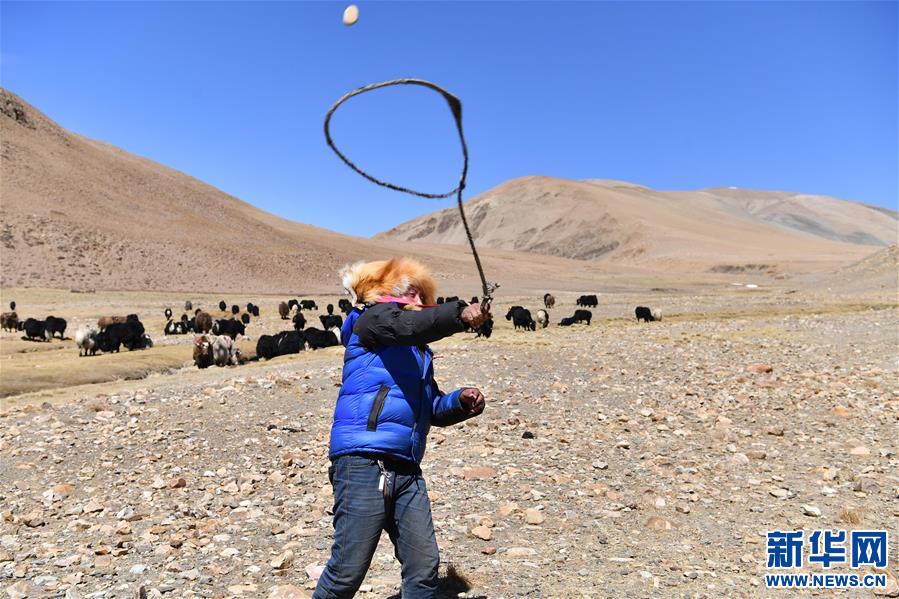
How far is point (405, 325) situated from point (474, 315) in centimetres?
37

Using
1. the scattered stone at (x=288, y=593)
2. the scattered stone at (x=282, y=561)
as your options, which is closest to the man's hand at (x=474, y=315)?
the scattered stone at (x=288, y=593)

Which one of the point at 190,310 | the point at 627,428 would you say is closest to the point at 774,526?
the point at 627,428

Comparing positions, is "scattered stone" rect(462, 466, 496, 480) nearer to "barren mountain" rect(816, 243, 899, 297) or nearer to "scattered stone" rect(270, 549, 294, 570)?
"scattered stone" rect(270, 549, 294, 570)

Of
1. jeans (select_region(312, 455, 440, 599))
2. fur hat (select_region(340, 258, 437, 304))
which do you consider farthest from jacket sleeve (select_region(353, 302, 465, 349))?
jeans (select_region(312, 455, 440, 599))

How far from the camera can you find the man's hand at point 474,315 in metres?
3.02

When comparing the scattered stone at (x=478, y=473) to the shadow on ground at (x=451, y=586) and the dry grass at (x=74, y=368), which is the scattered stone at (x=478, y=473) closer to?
the shadow on ground at (x=451, y=586)

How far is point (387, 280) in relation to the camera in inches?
140

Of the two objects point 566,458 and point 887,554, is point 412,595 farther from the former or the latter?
point 566,458

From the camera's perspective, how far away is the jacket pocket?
3.25 metres

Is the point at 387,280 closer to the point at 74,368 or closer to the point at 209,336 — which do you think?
the point at 74,368

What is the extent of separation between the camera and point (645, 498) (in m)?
6.89

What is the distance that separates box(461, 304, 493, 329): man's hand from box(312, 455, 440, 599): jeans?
0.88 m

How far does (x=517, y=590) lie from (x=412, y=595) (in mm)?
1760

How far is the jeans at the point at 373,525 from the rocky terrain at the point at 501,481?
1574mm
